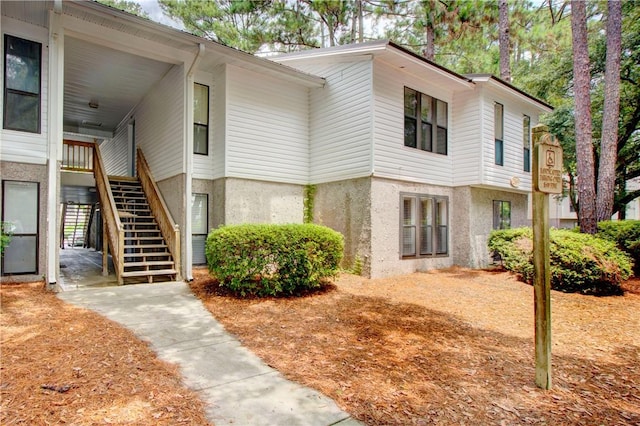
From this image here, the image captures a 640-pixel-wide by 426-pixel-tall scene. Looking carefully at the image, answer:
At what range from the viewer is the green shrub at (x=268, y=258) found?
656cm

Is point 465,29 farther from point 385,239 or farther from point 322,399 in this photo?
point 322,399

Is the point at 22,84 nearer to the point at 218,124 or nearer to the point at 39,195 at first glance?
the point at 39,195

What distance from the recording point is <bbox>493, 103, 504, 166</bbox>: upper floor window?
37.7 ft

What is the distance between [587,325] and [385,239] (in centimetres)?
454

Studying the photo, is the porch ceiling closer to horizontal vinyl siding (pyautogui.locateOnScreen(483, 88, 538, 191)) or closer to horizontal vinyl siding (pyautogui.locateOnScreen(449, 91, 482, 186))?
horizontal vinyl siding (pyautogui.locateOnScreen(449, 91, 482, 186))

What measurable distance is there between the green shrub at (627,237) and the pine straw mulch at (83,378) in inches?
462

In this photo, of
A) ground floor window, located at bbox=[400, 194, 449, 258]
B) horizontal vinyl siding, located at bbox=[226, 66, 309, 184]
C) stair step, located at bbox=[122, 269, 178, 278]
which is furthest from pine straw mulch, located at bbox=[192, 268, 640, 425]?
horizontal vinyl siding, located at bbox=[226, 66, 309, 184]

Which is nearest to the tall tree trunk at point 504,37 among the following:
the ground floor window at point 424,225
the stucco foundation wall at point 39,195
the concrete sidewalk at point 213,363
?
the ground floor window at point 424,225

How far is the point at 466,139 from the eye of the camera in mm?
11039

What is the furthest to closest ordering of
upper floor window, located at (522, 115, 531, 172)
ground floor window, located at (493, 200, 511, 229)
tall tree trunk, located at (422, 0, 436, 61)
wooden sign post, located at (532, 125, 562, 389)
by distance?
tall tree trunk, located at (422, 0, 436, 61) < upper floor window, located at (522, 115, 531, 172) < ground floor window, located at (493, 200, 511, 229) < wooden sign post, located at (532, 125, 562, 389)

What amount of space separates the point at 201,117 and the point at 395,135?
519cm

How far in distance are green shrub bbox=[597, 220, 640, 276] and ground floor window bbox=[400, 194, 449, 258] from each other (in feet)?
14.0

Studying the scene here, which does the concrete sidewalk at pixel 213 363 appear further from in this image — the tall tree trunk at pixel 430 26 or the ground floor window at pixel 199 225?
the tall tree trunk at pixel 430 26

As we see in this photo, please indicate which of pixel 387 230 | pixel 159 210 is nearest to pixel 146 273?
pixel 159 210
